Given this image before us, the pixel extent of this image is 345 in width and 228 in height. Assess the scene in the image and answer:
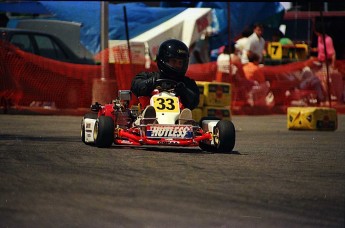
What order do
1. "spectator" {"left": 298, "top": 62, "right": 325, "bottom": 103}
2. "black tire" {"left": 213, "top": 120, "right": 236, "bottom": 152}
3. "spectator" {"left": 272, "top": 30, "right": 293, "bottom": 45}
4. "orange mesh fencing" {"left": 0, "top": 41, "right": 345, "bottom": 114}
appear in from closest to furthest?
"black tire" {"left": 213, "top": 120, "right": 236, "bottom": 152} → "orange mesh fencing" {"left": 0, "top": 41, "right": 345, "bottom": 114} → "spectator" {"left": 298, "top": 62, "right": 325, "bottom": 103} → "spectator" {"left": 272, "top": 30, "right": 293, "bottom": 45}

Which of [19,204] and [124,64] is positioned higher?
[124,64]

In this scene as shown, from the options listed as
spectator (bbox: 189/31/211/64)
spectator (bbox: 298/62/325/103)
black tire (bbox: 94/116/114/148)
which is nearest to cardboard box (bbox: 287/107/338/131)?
spectator (bbox: 298/62/325/103)

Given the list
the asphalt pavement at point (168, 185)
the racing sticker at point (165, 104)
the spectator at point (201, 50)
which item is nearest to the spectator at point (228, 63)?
the spectator at point (201, 50)

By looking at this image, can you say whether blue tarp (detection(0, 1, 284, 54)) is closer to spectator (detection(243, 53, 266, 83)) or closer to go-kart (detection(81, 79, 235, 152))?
spectator (detection(243, 53, 266, 83))

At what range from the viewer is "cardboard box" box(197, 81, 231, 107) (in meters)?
17.7

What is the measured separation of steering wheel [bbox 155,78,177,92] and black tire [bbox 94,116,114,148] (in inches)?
28.9

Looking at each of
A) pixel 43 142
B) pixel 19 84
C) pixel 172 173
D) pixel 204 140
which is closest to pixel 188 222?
pixel 172 173

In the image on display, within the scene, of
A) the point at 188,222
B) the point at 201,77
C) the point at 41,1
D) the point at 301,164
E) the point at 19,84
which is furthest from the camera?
the point at 41,1

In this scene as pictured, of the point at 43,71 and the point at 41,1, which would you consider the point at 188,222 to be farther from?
the point at 41,1

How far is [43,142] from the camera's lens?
506 inches

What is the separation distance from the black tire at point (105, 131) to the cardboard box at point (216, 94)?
5.78 metres

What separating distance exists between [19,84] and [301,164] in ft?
33.1

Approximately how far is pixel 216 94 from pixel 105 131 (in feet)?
19.9

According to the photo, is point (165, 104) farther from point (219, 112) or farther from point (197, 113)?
point (197, 113)
